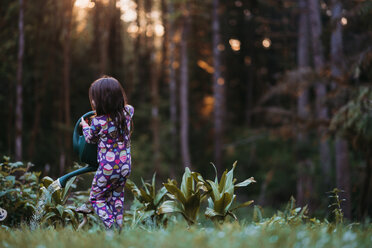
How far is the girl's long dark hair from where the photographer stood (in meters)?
3.98

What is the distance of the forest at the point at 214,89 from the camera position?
9.00 meters

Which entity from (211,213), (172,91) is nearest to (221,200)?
(211,213)

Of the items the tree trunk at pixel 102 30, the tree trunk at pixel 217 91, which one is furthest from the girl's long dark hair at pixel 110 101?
the tree trunk at pixel 102 30

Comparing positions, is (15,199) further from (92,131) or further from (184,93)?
(184,93)

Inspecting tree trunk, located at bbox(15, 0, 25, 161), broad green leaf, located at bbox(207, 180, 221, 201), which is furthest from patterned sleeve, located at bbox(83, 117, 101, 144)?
tree trunk, located at bbox(15, 0, 25, 161)

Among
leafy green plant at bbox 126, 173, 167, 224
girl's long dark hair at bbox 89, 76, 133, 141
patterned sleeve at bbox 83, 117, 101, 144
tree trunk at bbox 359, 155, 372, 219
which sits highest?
girl's long dark hair at bbox 89, 76, 133, 141

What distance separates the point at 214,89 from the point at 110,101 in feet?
44.1

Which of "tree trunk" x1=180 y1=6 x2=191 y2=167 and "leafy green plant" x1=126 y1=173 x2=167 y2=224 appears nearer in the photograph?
"leafy green plant" x1=126 y1=173 x2=167 y2=224

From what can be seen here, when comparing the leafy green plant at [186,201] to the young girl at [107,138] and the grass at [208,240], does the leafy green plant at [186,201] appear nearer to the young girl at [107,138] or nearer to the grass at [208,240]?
the young girl at [107,138]

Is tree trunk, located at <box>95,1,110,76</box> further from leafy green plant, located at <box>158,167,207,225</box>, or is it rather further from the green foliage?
leafy green plant, located at <box>158,167,207,225</box>

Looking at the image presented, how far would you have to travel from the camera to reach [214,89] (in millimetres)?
17188

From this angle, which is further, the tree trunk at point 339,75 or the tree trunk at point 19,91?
the tree trunk at point 339,75

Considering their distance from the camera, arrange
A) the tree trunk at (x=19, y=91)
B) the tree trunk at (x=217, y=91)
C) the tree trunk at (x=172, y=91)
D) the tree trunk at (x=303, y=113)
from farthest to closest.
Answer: the tree trunk at (x=172, y=91)
the tree trunk at (x=217, y=91)
the tree trunk at (x=303, y=113)
the tree trunk at (x=19, y=91)

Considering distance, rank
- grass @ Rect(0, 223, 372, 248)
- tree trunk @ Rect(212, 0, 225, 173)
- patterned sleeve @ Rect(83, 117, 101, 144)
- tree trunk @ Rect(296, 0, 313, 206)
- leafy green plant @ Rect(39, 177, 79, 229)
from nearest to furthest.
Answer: grass @ Rect(0, 223, 372, 248), patterned sleeve @ Rect(83, 117, 101, 144), leafy green plant @ Rect(39, 177, 79, 229), tree trunk @ Rect(296, 0, 313, 206), tree trunk @ Rect(212, 0, 225, 173)
